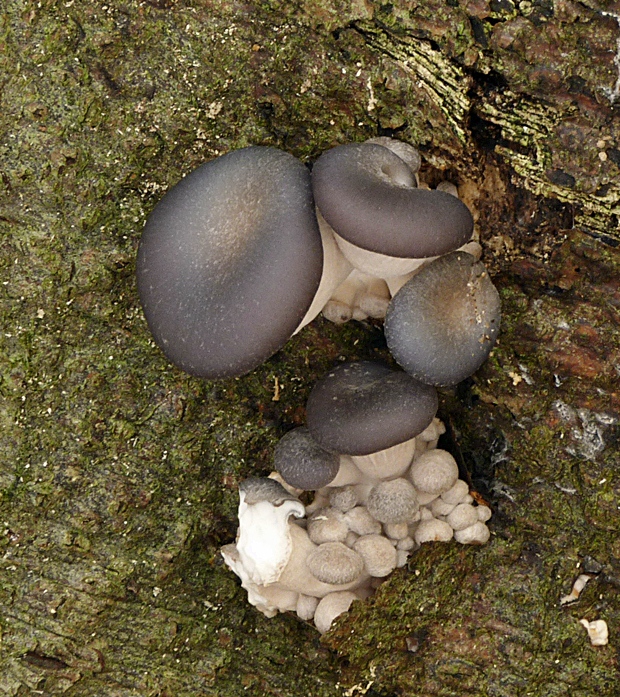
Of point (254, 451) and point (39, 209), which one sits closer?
point (39, 209)

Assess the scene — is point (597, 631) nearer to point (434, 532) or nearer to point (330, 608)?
point (434, 532)

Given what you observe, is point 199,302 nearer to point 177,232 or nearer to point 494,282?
point 177,232

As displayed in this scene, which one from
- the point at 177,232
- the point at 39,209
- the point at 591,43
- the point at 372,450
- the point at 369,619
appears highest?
the point at 591,43

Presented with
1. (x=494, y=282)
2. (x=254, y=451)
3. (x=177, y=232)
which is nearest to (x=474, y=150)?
(x=494, y=282)

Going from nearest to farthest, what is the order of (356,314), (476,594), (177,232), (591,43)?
(591,43) → (177,232) → (476,594) → (356,314)

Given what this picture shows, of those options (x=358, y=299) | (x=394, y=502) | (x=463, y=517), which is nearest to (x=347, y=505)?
(x=394, y=502)

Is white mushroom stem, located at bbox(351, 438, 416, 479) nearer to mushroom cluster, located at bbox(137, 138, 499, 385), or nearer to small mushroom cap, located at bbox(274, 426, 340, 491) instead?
small mushroom cap, located at bbox(274, 426, 340, 491)

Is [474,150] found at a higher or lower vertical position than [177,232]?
higher
